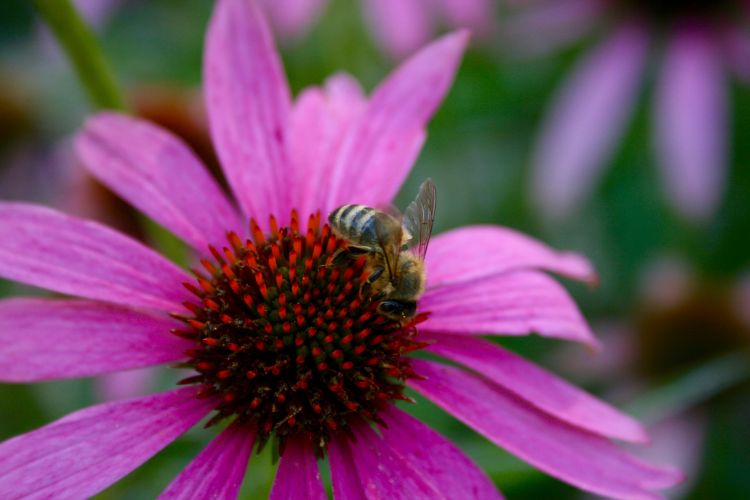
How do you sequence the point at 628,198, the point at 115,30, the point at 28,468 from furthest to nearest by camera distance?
1. the point at 115,30
2. the point at 628,198
3. the point at 28,468

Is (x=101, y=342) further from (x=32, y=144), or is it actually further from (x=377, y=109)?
(x=32, y=144)

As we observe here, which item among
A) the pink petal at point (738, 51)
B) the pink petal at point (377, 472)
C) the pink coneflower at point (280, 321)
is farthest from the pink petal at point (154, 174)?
the pink petal at point (738, 51)

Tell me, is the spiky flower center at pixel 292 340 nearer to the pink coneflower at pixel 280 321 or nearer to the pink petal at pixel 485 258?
the pink coneflower at pixel 280 321

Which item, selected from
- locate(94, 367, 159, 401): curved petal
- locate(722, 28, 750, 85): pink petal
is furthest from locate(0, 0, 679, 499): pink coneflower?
locate(722, 28, 750, 85): pink petal

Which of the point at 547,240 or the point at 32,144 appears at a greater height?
the point at 32,144

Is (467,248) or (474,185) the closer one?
(467,248)

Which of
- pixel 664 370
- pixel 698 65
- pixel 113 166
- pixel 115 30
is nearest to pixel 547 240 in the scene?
pixel 664 370
